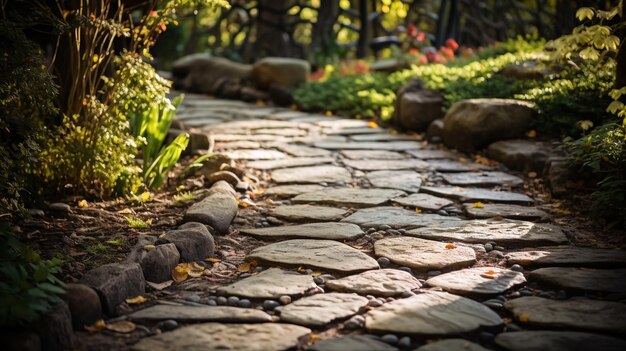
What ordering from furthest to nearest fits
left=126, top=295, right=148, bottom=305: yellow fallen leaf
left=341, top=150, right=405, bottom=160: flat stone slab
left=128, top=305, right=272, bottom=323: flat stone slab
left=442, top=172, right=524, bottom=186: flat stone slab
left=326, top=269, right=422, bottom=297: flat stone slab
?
1. left=341, top=150, right=405, bottom=160: flat stone slab
2. left=442, top=172, right=524, bottom=186: flat stone slab
3. left=326, top=269, right=422, bottom=297: flat stone slab
4. left=126, top=295, right=148, bottom=305: yellow fallen leaf
5. left=128, top=305, right=272, bottom=323: flat stone slab

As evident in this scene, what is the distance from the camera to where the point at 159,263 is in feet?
8.70

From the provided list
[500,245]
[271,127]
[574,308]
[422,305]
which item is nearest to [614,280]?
[574,308]

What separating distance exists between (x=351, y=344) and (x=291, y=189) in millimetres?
2267

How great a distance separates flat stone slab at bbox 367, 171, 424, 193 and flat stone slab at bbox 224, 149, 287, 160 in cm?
91

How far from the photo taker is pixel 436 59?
872cm

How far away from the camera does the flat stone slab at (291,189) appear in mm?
4169

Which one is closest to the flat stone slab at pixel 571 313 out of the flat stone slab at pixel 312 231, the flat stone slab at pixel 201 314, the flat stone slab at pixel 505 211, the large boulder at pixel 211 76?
the flat stone slab at pixel 201 314

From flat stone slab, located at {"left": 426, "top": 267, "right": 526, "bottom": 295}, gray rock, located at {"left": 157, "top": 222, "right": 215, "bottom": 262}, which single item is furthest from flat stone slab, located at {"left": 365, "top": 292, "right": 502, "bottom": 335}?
gray rock, located at {"left": 157, "top": 222, "right": 215, "bottom": 262}

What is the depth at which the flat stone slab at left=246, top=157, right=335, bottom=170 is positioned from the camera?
4.88 meters

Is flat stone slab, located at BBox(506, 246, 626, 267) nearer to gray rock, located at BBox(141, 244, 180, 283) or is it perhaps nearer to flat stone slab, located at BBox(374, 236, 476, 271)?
flat stone slab, located at BBox(374, 236, 476, 271)

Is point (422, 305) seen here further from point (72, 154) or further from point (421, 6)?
point (421, 6)

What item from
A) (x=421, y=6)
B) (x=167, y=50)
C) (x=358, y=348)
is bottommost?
(x=358, y=348)

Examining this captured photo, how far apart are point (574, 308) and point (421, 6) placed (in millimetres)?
11261

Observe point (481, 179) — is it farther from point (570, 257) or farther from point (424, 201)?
point (570, 257)
